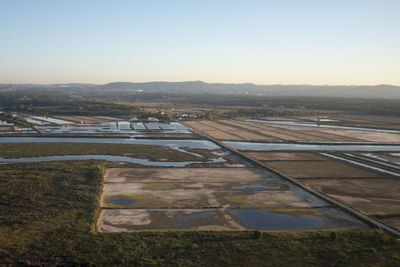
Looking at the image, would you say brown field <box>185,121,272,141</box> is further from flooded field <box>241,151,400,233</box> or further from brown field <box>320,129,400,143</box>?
brown field <box>320,129,400,143</box>

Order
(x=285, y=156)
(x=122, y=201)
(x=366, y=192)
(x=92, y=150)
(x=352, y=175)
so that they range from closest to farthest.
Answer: (x=122, y=201) → (x=366, y=192) → (x=352, y=175) → (x=285, y=156) → (x=92, y=150)

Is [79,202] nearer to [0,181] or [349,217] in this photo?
[0,181]

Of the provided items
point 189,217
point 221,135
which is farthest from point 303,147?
point 189,217

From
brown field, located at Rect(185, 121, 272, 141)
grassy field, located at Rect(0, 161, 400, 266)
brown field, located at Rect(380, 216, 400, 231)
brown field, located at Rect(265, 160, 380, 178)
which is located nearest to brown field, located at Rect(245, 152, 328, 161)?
brown field, located at Rect(265, 160, 380, 178)

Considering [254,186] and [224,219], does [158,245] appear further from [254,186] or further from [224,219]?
[254,186]

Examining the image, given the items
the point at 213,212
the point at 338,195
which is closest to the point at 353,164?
the point at 338,195

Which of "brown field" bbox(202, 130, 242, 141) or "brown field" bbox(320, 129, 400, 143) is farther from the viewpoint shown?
"brown field" bbox(320, 129, 400, 143)

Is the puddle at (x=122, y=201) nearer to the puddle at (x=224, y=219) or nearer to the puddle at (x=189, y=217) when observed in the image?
the puddle at (x=224, y=219)
